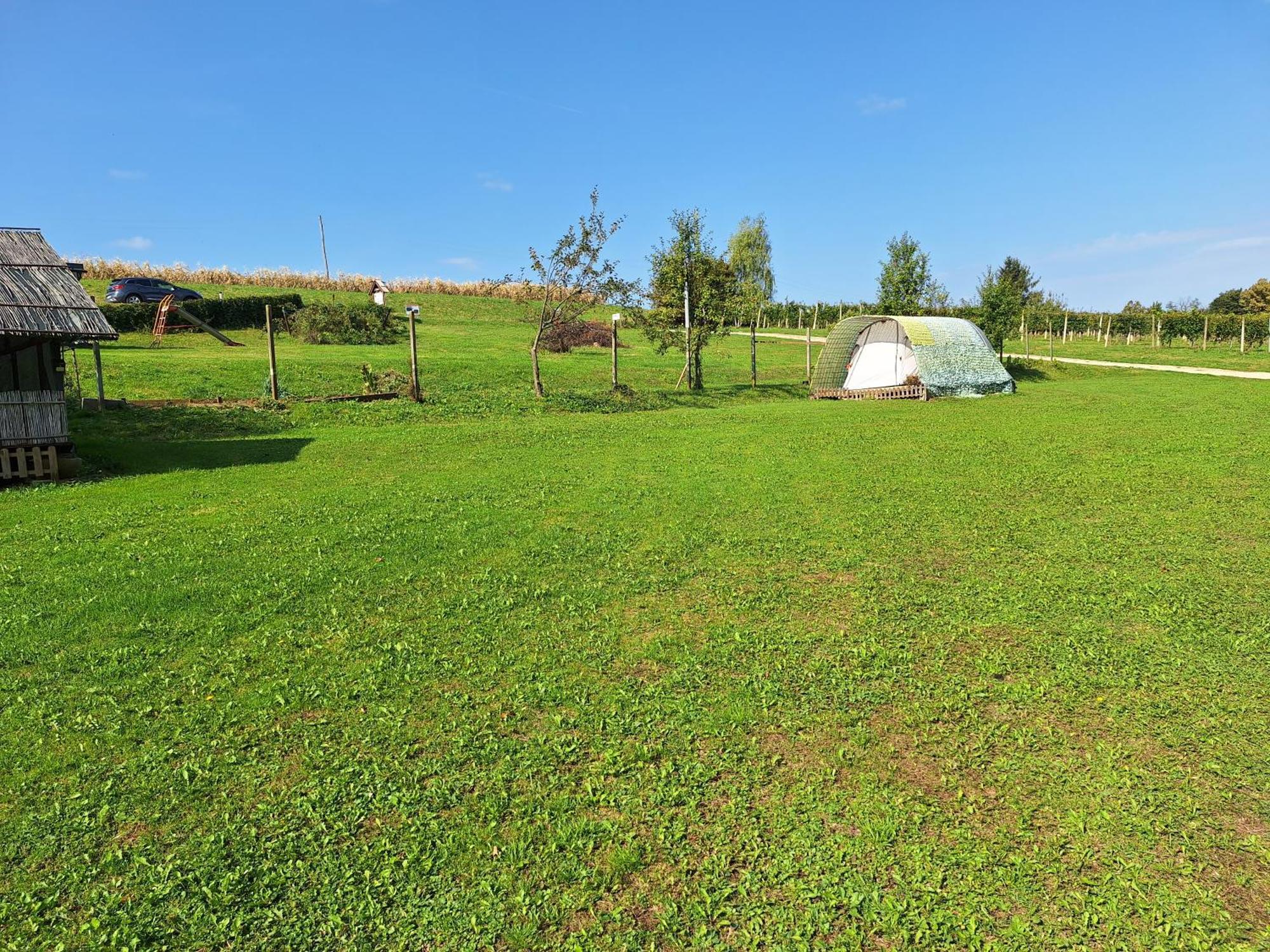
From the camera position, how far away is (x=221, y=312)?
38.8 meters

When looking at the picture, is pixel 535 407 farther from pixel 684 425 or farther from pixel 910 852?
pixel 910 852

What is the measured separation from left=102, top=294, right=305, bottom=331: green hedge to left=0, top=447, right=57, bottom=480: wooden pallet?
26741 mm

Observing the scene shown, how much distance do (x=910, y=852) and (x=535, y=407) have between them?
1921 cm

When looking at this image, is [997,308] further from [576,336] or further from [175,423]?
[175,423]

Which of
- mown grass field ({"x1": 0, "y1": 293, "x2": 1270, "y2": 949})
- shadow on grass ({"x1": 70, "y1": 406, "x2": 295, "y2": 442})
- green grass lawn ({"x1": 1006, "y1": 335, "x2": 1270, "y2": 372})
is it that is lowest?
mown grass field ({"x1": 0, "y1": 293, "x2": 1270, "y2": 949})

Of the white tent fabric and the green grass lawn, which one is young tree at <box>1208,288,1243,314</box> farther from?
the white tent fabric

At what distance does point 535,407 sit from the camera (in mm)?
22016

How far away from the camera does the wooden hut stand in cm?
1243

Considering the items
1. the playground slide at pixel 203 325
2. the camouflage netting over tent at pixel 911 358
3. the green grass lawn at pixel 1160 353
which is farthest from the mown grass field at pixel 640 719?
the green grass lawn at pixel 1160 353

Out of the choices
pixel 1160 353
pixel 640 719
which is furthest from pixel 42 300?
pixel 1160 353

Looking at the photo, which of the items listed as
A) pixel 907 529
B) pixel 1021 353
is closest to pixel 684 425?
pixel 907 529

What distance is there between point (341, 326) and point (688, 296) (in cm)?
1904

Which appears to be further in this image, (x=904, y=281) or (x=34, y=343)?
(x=904, y=281)

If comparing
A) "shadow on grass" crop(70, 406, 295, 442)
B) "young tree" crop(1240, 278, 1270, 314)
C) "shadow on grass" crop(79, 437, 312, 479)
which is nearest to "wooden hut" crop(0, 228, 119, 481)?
"shadow on grass" crop(79, 437, 312, 479)
